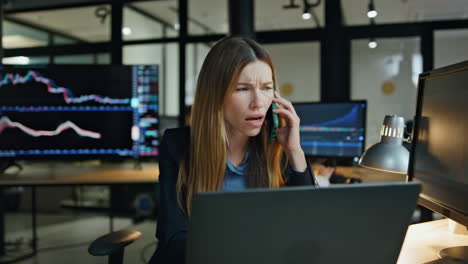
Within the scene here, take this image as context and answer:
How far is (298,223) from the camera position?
579mm

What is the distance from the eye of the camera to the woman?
1.09 meters

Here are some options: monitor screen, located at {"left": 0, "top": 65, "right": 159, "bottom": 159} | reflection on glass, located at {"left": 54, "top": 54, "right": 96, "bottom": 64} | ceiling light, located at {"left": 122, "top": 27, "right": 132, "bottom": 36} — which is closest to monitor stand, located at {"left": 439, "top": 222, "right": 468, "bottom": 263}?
monitor screen, located at {"left": 0, "top": 65, "right": 159, "bottom": 159}

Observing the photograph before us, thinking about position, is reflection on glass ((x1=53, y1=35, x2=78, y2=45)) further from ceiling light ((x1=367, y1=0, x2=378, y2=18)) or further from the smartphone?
the smartphone

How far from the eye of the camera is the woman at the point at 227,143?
109cm

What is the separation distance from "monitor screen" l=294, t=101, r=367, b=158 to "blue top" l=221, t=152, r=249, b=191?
1.12 m

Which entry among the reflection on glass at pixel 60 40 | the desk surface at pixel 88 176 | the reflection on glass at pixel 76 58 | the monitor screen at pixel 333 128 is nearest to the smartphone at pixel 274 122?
the monitor screen at pixel 333 128

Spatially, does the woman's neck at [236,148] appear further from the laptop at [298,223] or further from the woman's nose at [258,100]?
the laptop at [298,223]

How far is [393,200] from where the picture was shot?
604mm

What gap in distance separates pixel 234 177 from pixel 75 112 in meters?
1.87

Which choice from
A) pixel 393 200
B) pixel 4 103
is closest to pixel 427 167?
pixel 393 200

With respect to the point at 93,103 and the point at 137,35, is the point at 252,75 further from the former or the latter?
the point at 137,35

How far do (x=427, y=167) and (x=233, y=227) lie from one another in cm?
82

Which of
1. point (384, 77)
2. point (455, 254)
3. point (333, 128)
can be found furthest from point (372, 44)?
point (455, 254)

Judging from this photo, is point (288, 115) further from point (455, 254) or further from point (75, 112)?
point (75, 112)
